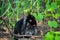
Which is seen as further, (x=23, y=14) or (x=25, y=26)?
(x=23, y=14)

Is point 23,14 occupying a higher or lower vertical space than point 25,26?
higher

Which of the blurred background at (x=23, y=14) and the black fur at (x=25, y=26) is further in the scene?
the black fur at (x=25, y=26)

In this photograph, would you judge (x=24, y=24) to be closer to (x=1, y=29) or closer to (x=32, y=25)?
(x=32, y=25)

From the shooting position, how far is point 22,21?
3.86 m

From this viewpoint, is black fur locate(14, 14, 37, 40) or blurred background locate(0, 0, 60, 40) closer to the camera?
blurred background locate(0, 0, 60, 40)

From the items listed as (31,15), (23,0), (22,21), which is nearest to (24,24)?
(22,21)

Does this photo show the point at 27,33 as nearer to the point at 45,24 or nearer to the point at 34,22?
the point at 34,22

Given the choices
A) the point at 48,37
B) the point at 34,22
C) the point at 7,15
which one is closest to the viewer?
the point at 48,37

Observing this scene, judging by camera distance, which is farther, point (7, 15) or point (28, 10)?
point (28, 10)

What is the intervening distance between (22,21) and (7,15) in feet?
1.53

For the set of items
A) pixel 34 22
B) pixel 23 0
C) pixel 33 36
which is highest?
pixel 23 0

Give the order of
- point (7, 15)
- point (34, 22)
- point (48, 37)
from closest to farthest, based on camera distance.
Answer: point (48, 37), point (7, 15), point (34, 22)

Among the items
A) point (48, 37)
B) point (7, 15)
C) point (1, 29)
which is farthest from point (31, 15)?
point (48, 37)

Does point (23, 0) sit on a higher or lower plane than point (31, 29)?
higher
